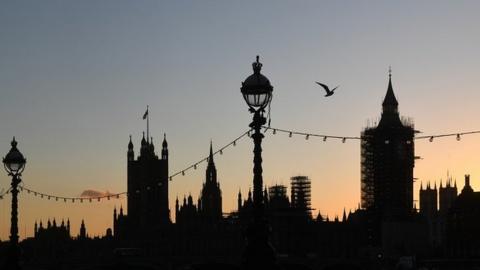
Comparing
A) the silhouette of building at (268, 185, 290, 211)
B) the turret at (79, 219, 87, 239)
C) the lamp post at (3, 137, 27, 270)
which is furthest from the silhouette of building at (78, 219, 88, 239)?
the lamp post at (3, 137, 27, 270)

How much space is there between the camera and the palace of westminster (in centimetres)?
13500

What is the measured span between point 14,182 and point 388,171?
112m

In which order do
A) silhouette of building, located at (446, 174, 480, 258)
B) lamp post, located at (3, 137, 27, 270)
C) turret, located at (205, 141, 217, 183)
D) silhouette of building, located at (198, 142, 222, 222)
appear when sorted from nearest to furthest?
lamp post, located at (3, 137, 27, 270)
silhouette of building, located at (446, 174, 480, 258)
silhouette of building, located at (198, 142, 222, 222)
turret, located at (205, 141, 217, 183)

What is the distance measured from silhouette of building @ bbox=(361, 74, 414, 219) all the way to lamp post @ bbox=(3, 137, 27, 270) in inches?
4265

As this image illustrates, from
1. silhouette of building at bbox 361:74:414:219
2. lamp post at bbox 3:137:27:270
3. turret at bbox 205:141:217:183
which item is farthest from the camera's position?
turret at bbox 205:141:217:183

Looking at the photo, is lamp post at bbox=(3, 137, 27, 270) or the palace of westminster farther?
the palace of westminster

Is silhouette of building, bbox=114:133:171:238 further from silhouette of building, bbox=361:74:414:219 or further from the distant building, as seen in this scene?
silhouette of building, bbox=361:74:414:219

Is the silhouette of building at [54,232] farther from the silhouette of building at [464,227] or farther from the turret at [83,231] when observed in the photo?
the silhouette of building at [464,227]

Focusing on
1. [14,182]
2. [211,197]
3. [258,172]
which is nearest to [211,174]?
[211,197]

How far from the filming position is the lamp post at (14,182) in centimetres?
2369

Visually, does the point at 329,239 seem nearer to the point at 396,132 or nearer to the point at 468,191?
the point at 396,132

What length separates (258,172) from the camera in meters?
16.3

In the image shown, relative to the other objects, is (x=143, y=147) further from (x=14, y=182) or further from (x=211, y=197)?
(x=14, y=182)

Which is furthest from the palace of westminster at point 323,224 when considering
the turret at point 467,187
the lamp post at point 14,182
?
the lamp post at point 14,182
